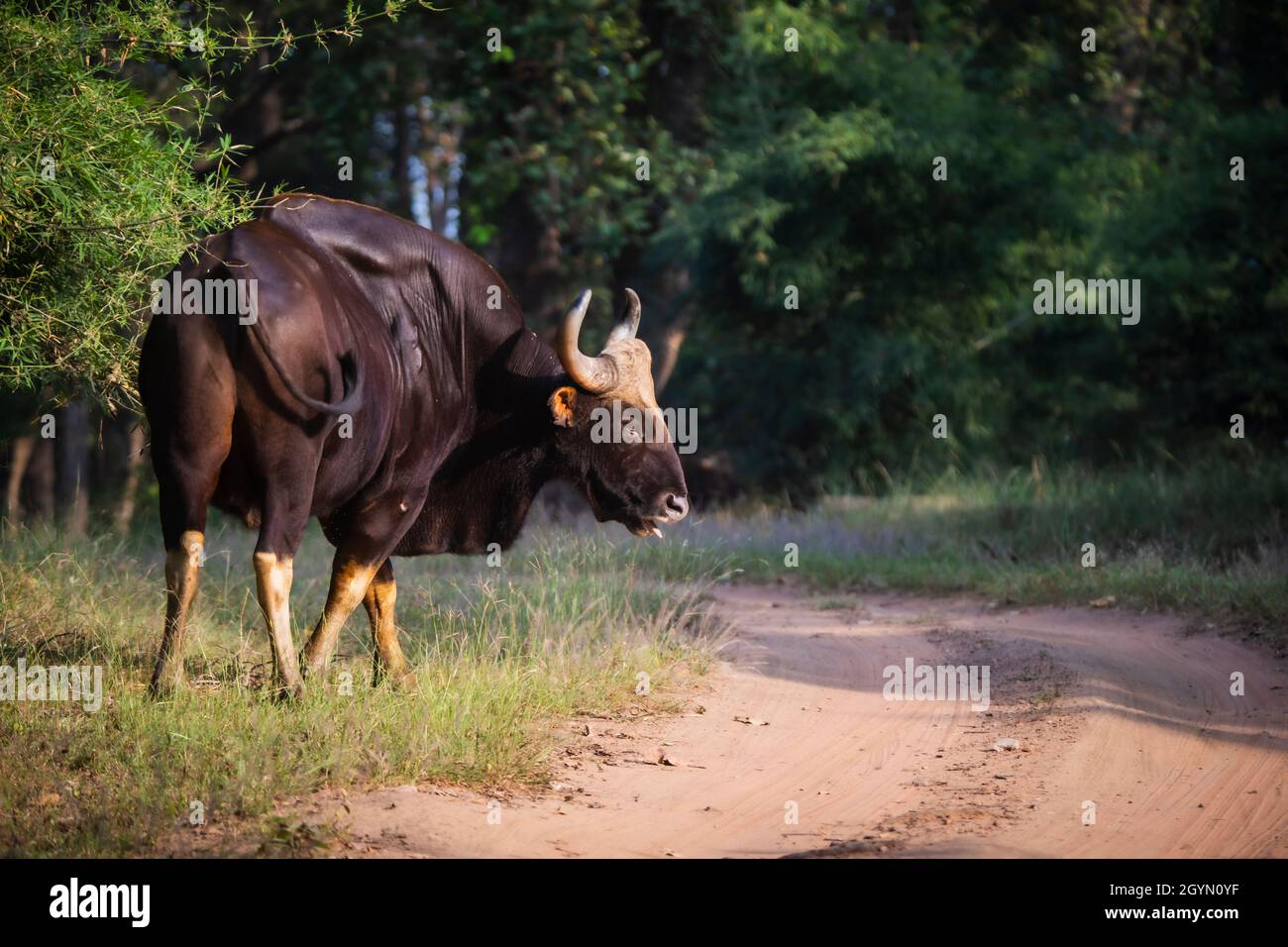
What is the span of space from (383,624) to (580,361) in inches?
66.5

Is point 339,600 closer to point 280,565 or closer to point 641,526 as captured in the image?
point 280,565

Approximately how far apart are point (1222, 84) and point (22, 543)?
18211mm

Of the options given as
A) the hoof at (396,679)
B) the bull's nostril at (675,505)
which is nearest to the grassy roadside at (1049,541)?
the bull's nostril at (675,505)

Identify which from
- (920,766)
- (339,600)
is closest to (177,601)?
(339,600)

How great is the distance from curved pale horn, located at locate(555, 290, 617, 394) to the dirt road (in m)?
1.72

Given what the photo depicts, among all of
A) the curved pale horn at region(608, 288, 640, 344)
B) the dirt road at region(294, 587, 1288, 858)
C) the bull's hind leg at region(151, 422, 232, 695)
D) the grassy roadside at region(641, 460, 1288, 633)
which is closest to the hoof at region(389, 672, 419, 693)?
the dirt road at region(294, 587, 1288, 858)

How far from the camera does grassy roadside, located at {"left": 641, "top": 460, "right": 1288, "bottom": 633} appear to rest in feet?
32.2

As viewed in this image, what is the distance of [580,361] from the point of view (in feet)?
23.7

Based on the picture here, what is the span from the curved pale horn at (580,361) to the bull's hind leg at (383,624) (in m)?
1.37

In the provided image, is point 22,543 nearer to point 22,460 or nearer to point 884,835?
point 884,835

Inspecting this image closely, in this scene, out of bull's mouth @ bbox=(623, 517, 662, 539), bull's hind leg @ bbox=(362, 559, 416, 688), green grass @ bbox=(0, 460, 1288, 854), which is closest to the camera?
green grass @ bbox=(0, 460, 1288, 854)

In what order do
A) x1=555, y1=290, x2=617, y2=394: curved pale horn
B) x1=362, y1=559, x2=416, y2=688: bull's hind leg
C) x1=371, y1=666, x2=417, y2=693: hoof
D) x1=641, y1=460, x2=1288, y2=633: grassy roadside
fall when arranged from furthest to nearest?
1. x1=641, y1=460, x2=1288, y2=633: grassy roadside
2. x1=362, y1=559, x2=416, y2=688: bull's hind leg
3. x1=555, y1=290, x2=617, y2=394: curved pale horn
4. x1=371, y1=666, x2=417, y2=693: hoof

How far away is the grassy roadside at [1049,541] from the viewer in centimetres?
980

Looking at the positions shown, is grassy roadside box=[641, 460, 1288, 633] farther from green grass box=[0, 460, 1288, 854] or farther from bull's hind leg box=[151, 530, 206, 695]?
bull's hind leg box=[151, 530, 206, 695]
